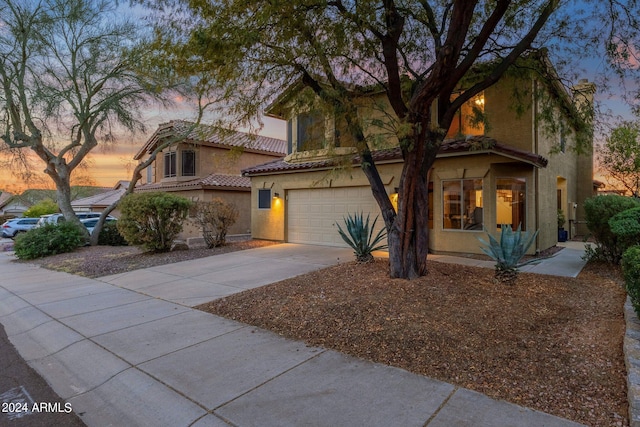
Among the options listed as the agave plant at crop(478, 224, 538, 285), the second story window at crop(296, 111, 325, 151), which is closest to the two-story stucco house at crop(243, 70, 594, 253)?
the second story window at crop(296, 111, 325, 151)

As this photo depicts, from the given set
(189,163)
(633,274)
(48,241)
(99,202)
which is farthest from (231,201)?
(99,202)

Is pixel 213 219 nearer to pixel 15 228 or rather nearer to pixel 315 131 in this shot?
pixel 315 131

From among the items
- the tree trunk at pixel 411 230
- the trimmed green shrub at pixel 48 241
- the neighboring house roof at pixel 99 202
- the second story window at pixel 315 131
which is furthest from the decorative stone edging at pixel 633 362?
the neighboring house roof at pixel 99 202

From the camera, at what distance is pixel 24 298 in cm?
727

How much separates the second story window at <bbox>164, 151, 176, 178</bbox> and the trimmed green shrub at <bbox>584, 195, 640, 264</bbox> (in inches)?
824

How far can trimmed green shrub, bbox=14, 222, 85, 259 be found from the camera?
1307 cm

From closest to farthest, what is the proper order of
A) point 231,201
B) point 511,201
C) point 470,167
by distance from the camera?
point 470,167, point 511,201, point 231,201

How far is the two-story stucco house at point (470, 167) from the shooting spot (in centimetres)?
862

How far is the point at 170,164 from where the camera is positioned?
22.6 m

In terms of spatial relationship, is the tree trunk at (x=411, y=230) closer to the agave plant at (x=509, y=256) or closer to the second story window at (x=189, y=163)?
the agave plant at (x=509, y=256)

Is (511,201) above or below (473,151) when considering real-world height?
below

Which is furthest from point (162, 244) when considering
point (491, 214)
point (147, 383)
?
point (491, 214)

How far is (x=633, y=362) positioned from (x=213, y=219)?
1210 centimetres

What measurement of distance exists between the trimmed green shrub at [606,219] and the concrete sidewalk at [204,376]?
289 inches
